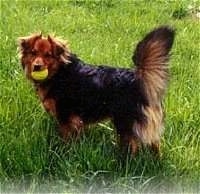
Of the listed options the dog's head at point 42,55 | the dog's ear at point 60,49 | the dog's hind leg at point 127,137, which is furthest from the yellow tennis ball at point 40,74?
the dog's hind leg at point 127,137

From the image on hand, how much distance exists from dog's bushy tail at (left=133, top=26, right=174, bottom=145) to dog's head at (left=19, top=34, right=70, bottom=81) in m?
0.52

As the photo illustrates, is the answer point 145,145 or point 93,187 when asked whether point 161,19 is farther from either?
point 93,187

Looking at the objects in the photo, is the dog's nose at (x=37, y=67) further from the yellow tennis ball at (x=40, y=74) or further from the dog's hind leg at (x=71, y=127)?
the dog's hind leg at (x=71, y=127)

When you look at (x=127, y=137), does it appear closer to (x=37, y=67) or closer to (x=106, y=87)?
(x=106, y=87)

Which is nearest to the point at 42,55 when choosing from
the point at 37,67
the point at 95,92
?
the point at 37,67

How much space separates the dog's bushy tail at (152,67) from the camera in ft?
13.1

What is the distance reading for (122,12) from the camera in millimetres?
7363

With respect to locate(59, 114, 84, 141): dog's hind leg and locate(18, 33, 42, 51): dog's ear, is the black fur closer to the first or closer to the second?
locate(59, 114, 84, 141): dog's hind leg

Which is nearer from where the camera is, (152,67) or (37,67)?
(152,67)

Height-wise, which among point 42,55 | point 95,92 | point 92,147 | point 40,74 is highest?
point 42,55

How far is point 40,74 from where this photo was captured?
13.8 feet

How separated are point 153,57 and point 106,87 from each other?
14.4 inches

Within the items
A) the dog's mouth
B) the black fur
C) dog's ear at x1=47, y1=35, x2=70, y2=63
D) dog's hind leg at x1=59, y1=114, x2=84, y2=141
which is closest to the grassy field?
dog's hind leg at x1=59, y1=114, x2=84, y2=141

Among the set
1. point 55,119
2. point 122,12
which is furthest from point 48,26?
point 55,119
